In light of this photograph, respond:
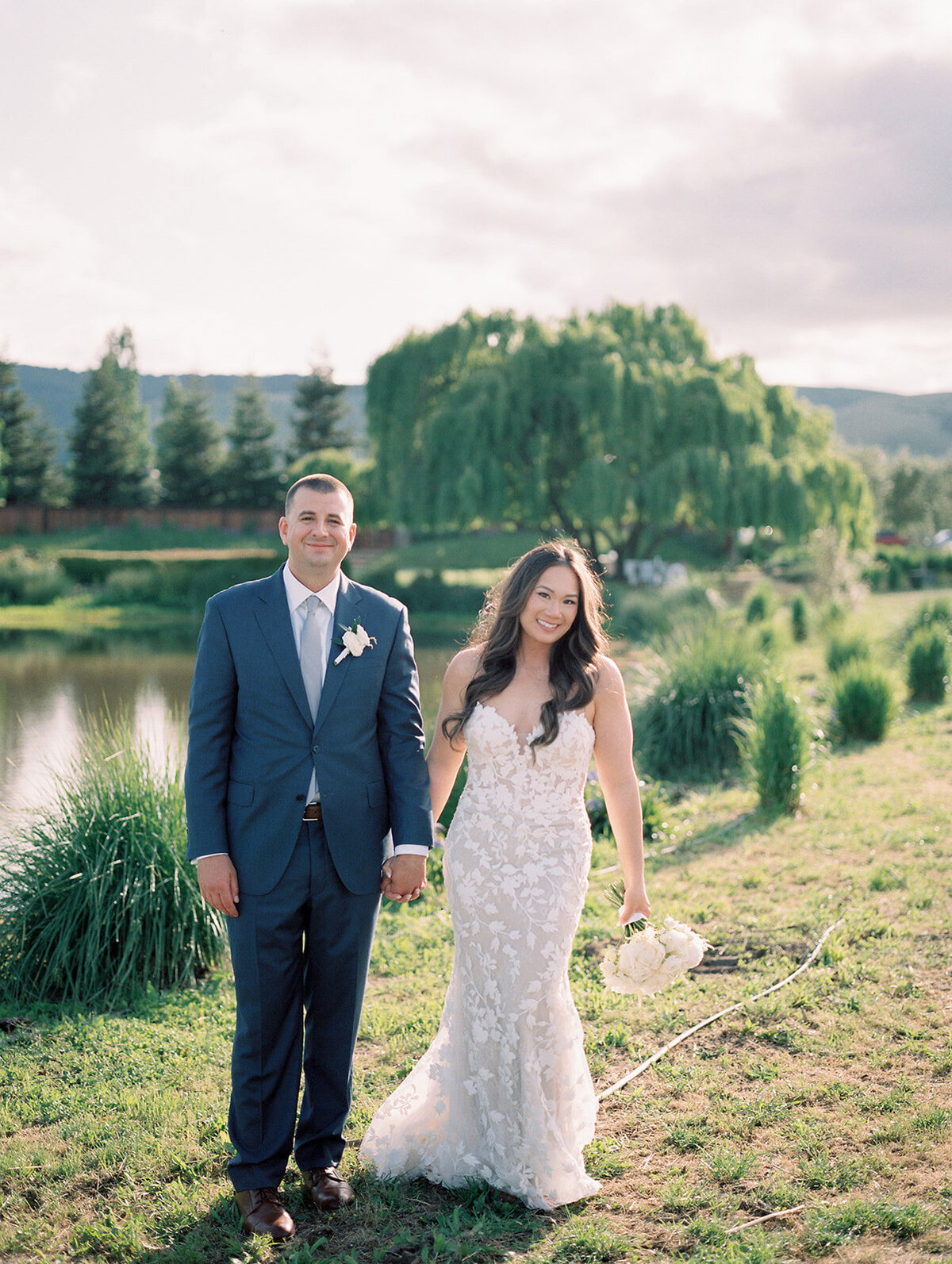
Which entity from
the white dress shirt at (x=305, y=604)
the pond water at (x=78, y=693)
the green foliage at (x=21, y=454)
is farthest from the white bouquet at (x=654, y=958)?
the green foliage at (x=21, y=454)

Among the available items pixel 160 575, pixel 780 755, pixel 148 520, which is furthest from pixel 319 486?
pixel 148 520

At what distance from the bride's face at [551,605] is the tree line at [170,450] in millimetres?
43564

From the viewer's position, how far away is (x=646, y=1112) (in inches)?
145

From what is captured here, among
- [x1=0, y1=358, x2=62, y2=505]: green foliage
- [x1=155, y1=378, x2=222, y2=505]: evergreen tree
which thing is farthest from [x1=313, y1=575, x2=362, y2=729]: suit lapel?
[x1=155, y1=378, x2=222, y2=505]: evergreen tree

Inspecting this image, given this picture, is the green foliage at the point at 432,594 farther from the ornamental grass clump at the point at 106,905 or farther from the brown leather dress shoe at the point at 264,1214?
the brown leather dress shoe at the point at 264,1214

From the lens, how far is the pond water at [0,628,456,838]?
798cm

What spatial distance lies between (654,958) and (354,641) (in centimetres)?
140

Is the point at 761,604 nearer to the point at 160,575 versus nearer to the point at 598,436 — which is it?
the point at 598,436

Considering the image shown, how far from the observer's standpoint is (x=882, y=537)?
58.6 m

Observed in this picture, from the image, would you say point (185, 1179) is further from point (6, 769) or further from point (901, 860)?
point (6, 769)

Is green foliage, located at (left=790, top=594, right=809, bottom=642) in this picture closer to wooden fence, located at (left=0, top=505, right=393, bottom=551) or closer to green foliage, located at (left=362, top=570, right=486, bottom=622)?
green foliage, located at (left=362, top=570, right=486, bottom=622)

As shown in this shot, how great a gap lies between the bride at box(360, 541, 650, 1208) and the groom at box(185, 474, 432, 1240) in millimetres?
240

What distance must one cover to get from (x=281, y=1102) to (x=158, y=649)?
19734mm

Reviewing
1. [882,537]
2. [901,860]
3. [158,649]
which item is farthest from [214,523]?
[901,860]
